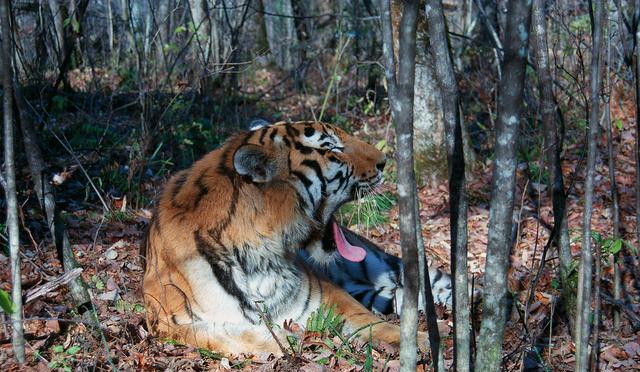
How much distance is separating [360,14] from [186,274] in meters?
9.89

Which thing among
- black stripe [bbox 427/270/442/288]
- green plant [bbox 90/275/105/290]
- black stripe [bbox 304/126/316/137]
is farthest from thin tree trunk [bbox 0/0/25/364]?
black stripe [bbox 427/270/442/288]

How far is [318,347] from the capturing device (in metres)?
3.63

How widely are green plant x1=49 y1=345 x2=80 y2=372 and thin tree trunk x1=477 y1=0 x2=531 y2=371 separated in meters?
1.81

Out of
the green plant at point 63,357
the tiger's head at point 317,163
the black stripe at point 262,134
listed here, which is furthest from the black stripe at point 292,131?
the green plant at point 63,357

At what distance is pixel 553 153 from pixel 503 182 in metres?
1.58

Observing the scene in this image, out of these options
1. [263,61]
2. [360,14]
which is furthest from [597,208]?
[263,61]

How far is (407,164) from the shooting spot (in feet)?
7.28

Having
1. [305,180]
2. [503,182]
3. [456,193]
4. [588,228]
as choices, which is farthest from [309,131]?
[503,182]

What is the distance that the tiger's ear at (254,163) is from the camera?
3621 millimetres

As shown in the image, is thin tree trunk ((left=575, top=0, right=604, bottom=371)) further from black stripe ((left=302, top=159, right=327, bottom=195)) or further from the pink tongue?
the pink tongue

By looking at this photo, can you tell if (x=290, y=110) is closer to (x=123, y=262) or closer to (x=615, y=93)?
(x=615, y=93)

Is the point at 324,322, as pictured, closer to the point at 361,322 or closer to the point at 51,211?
the point at 361,322

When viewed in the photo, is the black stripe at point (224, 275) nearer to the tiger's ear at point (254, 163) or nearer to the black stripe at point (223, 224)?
the black stripe at point (223, 224)

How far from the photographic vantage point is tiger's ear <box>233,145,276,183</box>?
362 centimetres
